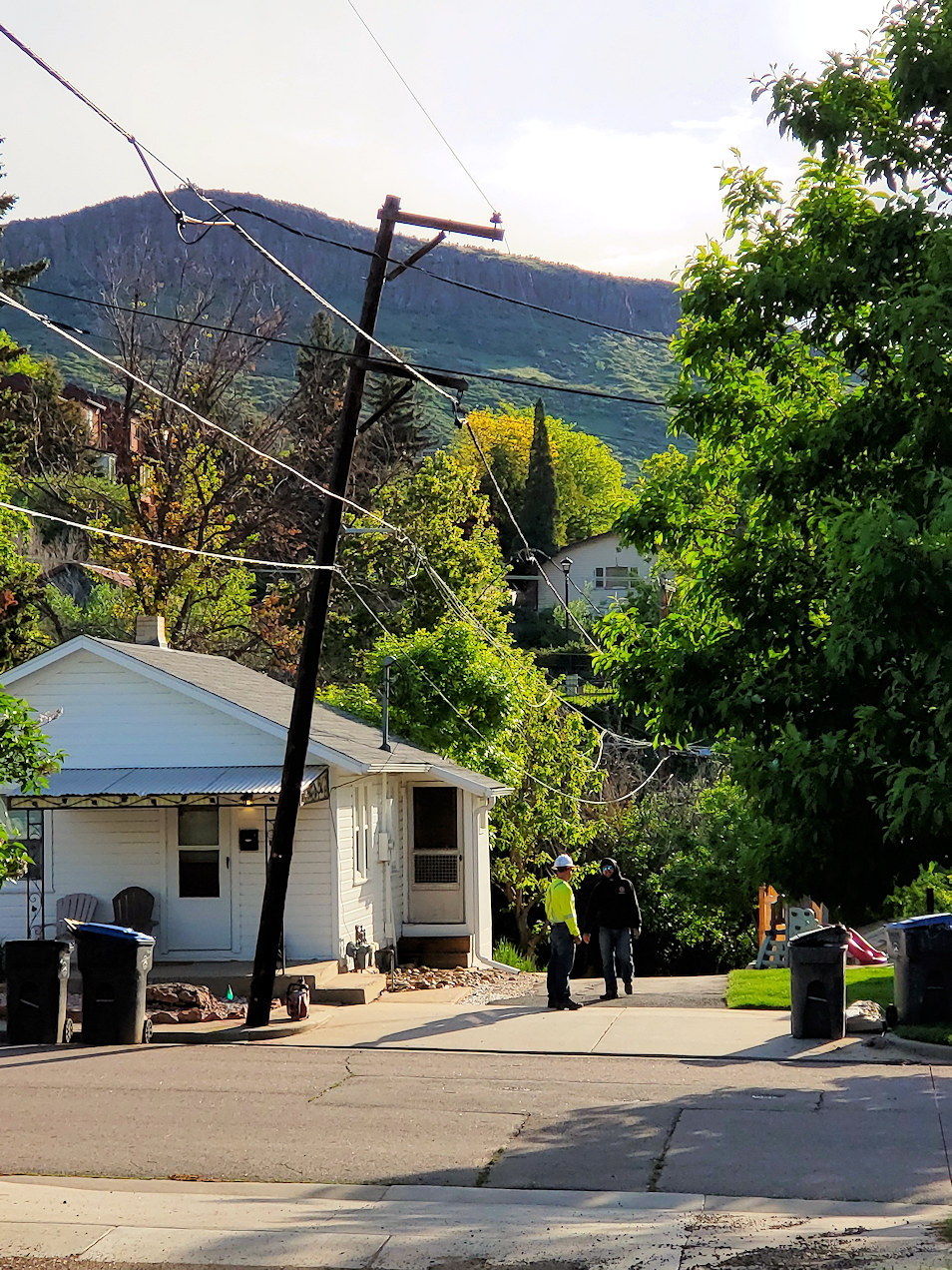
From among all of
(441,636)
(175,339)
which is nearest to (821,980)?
(441,636)

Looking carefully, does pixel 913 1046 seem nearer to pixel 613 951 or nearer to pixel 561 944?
pixel 561 944

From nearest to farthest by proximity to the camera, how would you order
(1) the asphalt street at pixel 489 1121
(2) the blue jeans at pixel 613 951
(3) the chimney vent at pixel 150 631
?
1. (1) the asphalt street at pixel 489 1121
2. (2) the blue jeans at pixel 613 951
3. (3) the chimney vent at pixel 150 631

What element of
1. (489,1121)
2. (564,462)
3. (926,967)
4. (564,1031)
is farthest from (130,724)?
(564,462)

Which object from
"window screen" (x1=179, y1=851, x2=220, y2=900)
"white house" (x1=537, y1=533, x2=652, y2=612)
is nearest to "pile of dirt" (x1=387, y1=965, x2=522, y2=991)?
"window screen" (x1=179, y1=851, x2=220, y2=900)

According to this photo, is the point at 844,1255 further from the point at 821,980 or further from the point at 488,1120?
the point at 821,980

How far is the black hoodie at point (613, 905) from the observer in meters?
17.4

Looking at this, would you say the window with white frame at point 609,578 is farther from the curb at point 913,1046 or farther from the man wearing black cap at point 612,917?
the curb at point 913,1046

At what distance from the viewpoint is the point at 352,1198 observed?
328 inches

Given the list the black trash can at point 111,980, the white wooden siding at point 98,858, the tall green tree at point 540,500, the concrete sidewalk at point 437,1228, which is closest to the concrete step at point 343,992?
the white wooden siding at point 98,858

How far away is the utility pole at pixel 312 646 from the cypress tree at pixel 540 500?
6423 centimetres

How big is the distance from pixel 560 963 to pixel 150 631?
1030 cm

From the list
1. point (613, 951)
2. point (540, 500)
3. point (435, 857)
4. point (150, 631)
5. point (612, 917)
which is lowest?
point (613, 951)

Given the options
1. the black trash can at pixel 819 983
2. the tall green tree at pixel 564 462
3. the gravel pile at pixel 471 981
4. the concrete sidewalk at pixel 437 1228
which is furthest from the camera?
the tall green tree at pixel 564 462

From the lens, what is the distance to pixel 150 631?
23.9 m
